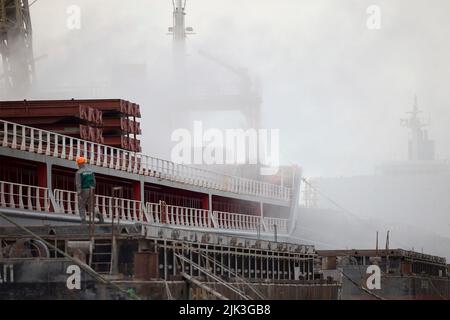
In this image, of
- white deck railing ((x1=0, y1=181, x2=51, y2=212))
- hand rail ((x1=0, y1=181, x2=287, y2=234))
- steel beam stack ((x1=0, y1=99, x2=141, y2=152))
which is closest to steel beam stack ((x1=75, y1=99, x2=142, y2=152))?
steel beam stack ((x1=0, y1=99, x2=141, y2=152))

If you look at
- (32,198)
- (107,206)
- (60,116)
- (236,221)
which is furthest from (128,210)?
(236,221)

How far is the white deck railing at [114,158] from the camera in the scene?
5288 cm

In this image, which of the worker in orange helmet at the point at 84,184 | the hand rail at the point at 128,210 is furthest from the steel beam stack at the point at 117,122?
the worker in orange helmet at the point at 84,184

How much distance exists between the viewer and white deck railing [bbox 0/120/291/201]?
52.9m

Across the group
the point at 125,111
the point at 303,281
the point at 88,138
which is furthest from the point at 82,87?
the point at 303,281

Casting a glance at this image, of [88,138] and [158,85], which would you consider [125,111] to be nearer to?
[88,138]

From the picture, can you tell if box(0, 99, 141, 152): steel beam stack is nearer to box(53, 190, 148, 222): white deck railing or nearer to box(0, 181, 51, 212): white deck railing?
box(53, 190, 148, 222): white deck railing

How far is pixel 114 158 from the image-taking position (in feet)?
225

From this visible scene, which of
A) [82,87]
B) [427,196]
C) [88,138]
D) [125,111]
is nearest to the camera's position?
[88,138]

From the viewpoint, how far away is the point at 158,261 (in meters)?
31.6

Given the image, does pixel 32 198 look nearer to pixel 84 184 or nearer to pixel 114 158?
pixel 114 158

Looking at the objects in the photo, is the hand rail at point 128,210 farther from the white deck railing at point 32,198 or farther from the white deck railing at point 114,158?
the white deck railing at point 114,158

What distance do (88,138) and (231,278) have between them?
1329 inches

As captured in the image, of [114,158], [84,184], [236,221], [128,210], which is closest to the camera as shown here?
[84,184]
